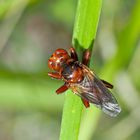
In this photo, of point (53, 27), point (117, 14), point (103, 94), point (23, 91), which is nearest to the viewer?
point (103, 94)

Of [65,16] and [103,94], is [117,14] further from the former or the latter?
[103,94]

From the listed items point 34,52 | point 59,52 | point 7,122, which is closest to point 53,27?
point 34,52

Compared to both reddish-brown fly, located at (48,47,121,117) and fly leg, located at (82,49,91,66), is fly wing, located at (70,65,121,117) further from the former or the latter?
fly leg, located at (82,49,91,66)

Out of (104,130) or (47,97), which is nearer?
(47,97)

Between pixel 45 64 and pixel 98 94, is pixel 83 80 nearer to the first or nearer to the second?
pixel 98 94

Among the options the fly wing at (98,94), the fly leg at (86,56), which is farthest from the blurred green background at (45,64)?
the fly leg at (86,56)

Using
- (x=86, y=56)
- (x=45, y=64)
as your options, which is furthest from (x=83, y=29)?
(x=45, y=64)
